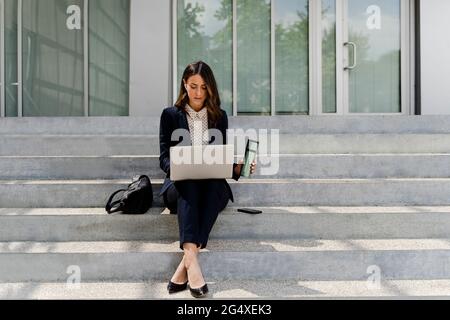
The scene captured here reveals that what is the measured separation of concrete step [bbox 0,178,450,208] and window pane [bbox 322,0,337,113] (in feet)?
9.54

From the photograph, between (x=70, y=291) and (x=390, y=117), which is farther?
(x=390, y=117)

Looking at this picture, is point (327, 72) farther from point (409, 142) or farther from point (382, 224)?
point (382, 224)

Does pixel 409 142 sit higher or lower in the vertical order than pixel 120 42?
lower

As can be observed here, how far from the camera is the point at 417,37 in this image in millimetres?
6195

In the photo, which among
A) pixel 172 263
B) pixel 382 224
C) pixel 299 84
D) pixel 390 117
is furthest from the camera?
pixel 299 84

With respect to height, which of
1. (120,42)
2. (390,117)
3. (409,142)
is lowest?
(409,142)

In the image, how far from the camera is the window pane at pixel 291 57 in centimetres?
634

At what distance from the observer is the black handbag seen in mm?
3219

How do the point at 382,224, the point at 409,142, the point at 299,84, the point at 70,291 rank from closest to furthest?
the point at 70,291
the point at 382,224
the point at 409,142
the point at 299,84

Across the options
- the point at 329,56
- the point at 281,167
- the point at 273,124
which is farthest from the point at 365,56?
the point at 281,167

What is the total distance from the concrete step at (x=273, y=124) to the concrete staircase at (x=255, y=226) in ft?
1.44

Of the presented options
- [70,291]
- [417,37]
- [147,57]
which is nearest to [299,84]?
[417,37]

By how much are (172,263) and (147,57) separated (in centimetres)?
379

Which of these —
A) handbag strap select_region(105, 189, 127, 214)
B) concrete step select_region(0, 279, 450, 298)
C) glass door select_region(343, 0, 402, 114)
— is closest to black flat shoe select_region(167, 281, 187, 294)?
concrete step select_region(0, 279, 450, 298)
